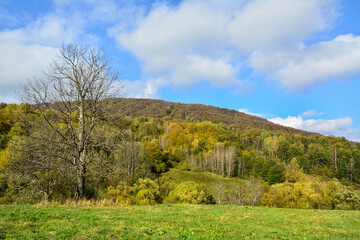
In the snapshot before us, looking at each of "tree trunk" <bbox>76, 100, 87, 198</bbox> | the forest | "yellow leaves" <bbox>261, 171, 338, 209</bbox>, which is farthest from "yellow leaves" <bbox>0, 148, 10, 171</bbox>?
"yellow leaves" <bbox>261, 171, 338, 209</bbox>

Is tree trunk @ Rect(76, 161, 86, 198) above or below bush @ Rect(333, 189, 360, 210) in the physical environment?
above

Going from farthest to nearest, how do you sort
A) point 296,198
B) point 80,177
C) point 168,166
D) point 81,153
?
point 168,166 → point 296,198 → point 81,153 → point 80,177

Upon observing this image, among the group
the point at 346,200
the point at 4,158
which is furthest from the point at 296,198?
the point at 4,158

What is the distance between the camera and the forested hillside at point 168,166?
46.8 feet

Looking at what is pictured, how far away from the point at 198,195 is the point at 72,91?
26920 mm

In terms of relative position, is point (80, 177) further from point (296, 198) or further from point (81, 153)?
point (296, 198)

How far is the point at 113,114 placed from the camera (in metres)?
14.9

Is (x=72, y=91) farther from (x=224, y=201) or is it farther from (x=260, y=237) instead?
(x=224, y=201)

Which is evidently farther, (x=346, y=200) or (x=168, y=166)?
(x=168, y=166)

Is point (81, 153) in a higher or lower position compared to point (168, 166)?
higher

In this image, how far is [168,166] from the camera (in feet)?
271

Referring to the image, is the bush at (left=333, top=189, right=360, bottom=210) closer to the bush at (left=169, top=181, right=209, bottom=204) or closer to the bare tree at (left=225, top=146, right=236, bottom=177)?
the bush at (left=169, top=181, right=209, bottom=204)

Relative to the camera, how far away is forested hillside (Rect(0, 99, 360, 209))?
14.2 meters

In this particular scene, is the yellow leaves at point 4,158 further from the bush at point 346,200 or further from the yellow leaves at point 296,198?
the bush at point 346,200
